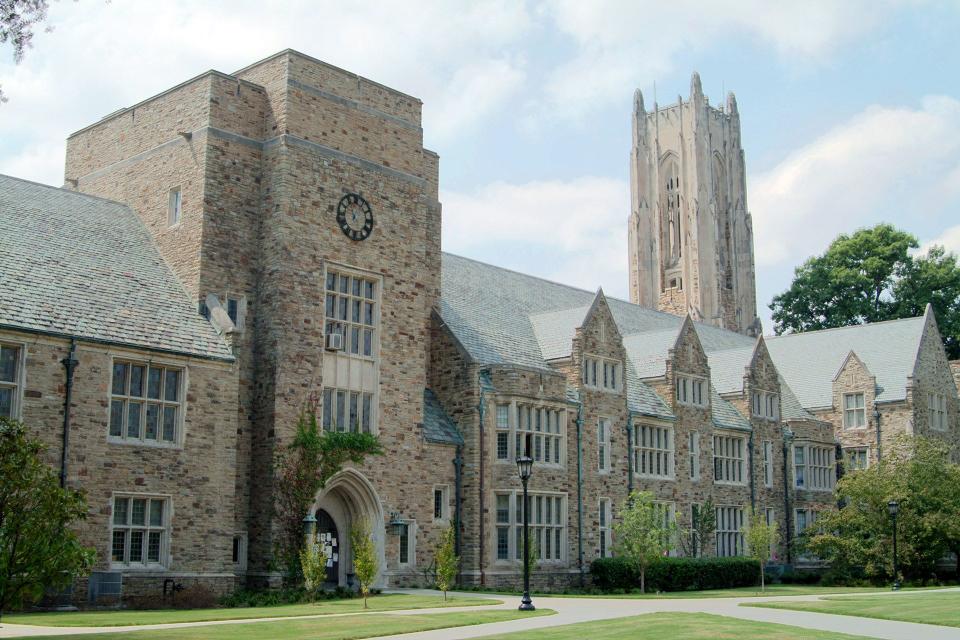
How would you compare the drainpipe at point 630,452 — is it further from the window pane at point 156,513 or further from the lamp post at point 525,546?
the window pane at point 156,513

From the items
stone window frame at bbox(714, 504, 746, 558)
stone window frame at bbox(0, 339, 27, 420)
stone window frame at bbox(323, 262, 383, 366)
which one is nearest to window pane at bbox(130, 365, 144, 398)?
stone window frame at bbox(0, 339, 27, 420)

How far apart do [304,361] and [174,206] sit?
6.16 metres

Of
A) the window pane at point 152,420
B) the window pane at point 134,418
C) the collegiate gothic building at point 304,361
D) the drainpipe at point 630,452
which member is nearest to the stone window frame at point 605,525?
the collegiate gothic building at point 304,361

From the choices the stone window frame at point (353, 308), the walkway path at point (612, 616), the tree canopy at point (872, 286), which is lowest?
the walkway path at point (612, 616)

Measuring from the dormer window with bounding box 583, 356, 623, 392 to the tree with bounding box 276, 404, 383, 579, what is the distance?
1186 cm

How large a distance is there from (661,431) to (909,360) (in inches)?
683

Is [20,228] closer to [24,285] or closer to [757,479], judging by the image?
[24,285]

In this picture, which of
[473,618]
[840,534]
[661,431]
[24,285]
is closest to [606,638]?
[473,618]

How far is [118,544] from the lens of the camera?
2727cm

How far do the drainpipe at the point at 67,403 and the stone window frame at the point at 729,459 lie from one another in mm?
29031

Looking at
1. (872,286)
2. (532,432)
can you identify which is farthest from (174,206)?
(872,286)

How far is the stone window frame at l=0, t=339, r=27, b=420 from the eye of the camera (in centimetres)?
2527

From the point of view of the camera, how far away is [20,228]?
2962cm

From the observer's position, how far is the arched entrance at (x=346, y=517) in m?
33.1
